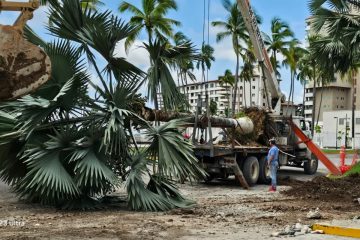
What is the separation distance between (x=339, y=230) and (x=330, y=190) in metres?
6.66

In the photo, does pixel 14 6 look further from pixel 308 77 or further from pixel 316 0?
pixel 308 77

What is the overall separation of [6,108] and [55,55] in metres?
1.63

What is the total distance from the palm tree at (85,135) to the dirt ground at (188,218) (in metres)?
0.57

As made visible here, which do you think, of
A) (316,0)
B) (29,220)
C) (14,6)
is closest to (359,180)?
(316,0)

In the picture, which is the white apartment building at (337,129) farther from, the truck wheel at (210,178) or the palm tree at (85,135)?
the palm tree at (85,135)

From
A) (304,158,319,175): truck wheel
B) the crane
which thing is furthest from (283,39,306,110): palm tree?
the crane

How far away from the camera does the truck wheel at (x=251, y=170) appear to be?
17766 mm

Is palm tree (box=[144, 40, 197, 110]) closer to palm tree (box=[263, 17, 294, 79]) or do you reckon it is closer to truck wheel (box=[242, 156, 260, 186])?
truck wheel (box=[242, 156, 260, 186])

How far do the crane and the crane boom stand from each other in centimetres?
1665

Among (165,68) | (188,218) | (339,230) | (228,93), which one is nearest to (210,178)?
(165,68)

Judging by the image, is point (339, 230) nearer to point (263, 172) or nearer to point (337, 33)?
point (263, 172)

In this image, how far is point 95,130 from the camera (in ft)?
37.5

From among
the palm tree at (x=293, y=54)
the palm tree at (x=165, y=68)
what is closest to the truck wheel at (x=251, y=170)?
the palm tree at (x=165, y=68)

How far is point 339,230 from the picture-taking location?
Result: 8516 millimetres
